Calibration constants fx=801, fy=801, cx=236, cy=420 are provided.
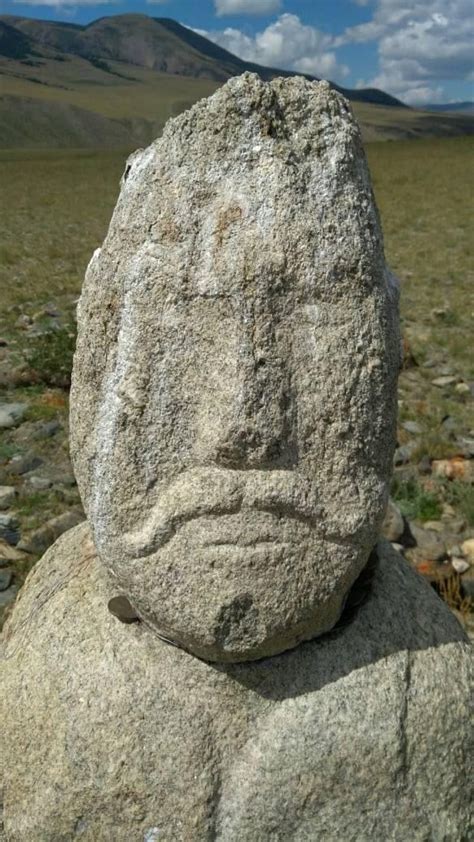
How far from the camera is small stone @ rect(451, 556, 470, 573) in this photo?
4609mm

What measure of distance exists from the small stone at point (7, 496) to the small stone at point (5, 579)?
0.82 meters

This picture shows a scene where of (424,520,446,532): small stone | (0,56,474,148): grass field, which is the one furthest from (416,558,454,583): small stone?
(0,56,474,148): grass field

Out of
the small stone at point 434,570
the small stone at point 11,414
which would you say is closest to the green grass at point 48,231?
the small stone at point 11,414

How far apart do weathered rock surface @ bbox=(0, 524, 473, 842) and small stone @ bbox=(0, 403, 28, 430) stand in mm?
4101

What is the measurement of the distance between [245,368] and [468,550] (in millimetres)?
3050

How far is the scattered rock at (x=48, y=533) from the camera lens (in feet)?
15.5

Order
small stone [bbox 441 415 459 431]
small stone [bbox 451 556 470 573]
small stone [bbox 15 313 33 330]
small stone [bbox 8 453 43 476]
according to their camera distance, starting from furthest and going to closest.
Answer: small stone [bbox 15 313 33 330], small stone [bbox 441 415 459 431], small stone [bbox 8 453 43 476], small stone [bbox 451 556 470 573]

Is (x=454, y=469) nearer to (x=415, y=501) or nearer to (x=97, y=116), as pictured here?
(x=415, y=501)

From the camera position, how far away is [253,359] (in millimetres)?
2225

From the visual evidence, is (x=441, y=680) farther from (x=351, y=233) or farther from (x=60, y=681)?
(x=351, y=233)

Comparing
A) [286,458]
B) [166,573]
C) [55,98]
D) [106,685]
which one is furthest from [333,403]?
[55,98]

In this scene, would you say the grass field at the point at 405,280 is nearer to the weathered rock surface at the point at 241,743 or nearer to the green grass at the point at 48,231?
the green grass at the point at 48,231

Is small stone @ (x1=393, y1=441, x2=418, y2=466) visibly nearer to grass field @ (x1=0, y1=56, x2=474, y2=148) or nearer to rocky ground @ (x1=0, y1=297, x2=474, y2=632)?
rocky ground @ (x1=0, y1=297, x2=474, y2=632)

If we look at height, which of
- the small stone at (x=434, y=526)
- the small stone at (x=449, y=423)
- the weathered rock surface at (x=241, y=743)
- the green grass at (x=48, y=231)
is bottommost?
the green grass at (x=48, y=231)
